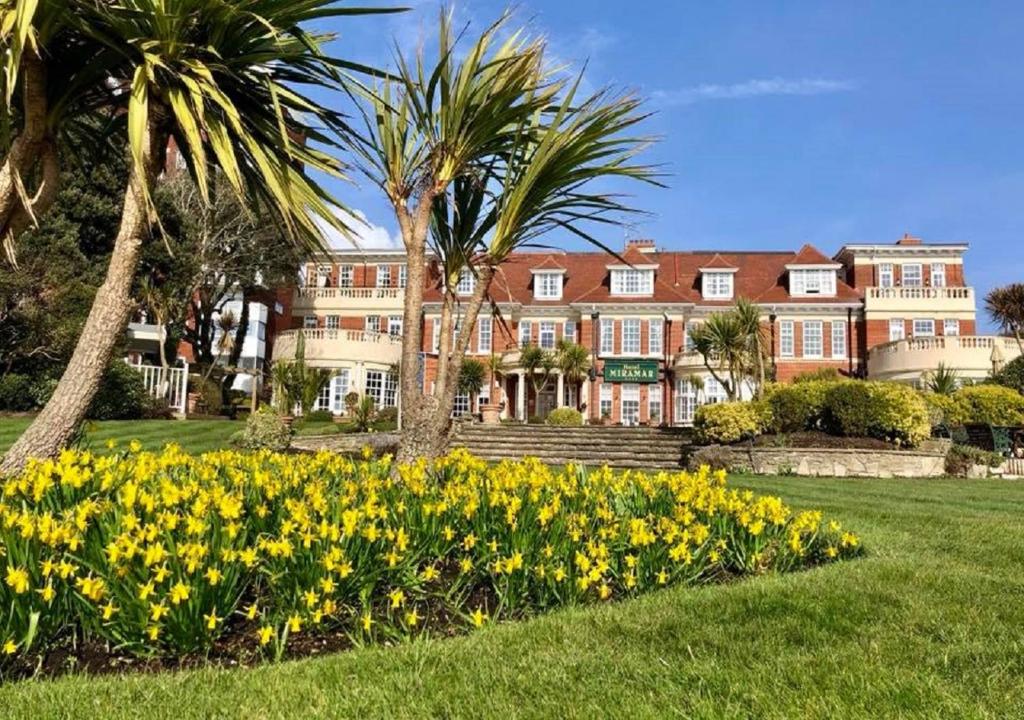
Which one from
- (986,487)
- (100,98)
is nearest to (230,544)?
(100,98)

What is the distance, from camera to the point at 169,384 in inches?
903

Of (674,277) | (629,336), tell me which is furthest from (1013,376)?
(674,277)

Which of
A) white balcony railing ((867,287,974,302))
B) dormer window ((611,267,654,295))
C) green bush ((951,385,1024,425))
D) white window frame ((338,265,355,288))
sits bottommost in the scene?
green bush ((951,385,1024,425))

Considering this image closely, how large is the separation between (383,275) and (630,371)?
14114 mm

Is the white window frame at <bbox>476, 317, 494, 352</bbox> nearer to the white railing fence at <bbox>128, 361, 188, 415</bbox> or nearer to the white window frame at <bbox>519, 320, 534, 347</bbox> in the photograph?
the white window frame at <bbox>519, 320, 534, 347</bbox>

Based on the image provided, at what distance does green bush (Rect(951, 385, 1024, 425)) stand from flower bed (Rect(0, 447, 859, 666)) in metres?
18.4

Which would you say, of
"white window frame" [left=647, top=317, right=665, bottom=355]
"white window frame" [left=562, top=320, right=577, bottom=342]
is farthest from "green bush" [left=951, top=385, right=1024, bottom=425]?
"white window frame" [left=562, top=320, right=577, bottom=342]

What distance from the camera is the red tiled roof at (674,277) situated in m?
35.7

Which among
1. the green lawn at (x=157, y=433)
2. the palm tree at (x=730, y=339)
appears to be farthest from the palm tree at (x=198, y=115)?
the palm tree at (x=730, y=339)

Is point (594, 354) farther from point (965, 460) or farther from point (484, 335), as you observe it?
point (965, 460)

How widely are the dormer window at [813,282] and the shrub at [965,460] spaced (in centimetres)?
2005

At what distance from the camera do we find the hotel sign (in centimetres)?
3425

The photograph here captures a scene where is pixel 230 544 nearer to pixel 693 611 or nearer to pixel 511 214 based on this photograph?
pixel 693 611

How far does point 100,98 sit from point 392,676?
482 centimetres
